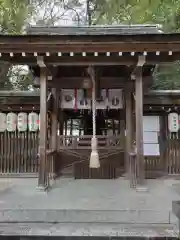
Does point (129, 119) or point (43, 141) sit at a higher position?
point (129, 119)

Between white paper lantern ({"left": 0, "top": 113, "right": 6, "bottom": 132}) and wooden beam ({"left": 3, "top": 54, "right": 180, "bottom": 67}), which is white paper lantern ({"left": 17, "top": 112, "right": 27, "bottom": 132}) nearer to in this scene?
white paper lantern ({"left": 0, "top": 113, "right": 6, "bottom": 132})

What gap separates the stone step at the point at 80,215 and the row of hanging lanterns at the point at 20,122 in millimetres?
4077

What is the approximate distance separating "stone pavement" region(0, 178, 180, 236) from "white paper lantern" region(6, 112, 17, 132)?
2.65 meters

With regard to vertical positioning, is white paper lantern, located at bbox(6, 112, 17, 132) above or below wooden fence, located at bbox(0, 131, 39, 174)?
above

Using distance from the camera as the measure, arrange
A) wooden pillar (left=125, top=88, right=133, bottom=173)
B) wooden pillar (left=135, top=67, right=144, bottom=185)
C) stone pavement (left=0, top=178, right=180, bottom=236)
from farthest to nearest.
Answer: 1. wooden pillar (left=125, top=88, right=133, bottom=173)
2. wooden pillar (left=135, top=67, right=144, bottom=185)
3. stone pavement (left=0, top=178, right=180, bottom=236)

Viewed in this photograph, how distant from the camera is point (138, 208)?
598 cm

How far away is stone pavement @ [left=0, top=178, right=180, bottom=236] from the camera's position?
5.40 metres

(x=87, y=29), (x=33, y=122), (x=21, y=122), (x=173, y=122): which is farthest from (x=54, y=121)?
(x=173, y=122)

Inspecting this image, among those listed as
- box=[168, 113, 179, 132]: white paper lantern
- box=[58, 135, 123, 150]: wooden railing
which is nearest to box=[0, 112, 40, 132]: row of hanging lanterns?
box=[58, 135, 123, 150]: wooden railing

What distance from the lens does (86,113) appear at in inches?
401

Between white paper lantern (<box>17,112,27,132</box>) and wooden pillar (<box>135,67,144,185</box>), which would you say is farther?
white paper lantern (<box>17,112,27,132</box>)

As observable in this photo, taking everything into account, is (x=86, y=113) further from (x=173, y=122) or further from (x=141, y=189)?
(x=141, y=189)

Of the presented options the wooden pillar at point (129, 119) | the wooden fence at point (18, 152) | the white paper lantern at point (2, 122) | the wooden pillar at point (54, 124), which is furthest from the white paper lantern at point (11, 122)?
the wooden pillar at point (129, 119)

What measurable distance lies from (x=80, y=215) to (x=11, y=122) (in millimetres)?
4794
